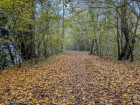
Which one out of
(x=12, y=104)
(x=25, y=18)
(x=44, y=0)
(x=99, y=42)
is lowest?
(x=12, y=104)

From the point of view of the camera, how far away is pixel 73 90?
8.19 m

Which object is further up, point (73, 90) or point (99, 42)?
point (99, 42)

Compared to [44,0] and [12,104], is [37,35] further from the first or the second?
[12,104]

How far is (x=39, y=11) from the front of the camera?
1755 cm

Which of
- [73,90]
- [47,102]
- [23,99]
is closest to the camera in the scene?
[47,102]

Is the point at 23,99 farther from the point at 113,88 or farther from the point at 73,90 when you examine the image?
the point at 113,88

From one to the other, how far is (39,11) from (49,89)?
1049 centimetres

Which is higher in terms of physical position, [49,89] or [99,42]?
[99,42]

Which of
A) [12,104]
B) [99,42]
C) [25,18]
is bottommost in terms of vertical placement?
[12,104]

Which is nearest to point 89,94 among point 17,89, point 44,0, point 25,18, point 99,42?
point 17,89

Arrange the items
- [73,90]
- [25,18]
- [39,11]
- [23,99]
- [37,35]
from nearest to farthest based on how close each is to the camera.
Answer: [23,99] < [73,90] < [25,18] < [39,11] < [37,35]

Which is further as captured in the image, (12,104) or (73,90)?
(73,90)

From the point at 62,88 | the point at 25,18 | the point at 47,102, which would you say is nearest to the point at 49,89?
the point at 62,88

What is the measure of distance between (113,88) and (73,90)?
1651mm
